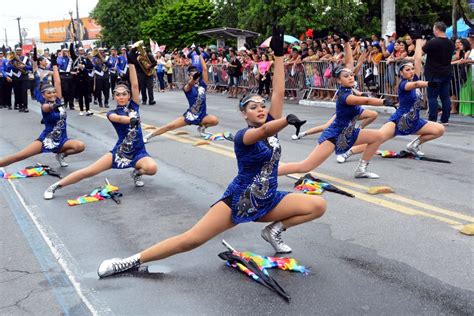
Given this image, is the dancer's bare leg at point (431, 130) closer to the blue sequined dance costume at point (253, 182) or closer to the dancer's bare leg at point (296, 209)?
the dancer's bare leg at point (296, 209)

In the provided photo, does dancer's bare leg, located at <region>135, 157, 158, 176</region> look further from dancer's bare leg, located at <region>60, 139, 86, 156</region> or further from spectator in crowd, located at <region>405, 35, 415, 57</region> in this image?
spectator in crowd, located at <region>405, 35, 415, 57</region>

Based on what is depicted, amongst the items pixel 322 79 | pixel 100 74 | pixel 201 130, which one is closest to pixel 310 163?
pixel 201 130

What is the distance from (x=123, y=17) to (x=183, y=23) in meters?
15.5

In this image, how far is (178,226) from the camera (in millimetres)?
6582

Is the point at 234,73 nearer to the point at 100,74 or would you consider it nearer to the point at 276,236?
the point at 100,74

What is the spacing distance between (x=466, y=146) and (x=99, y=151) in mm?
6812

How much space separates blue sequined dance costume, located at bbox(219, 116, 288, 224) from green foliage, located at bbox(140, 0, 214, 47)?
4148 centimetres

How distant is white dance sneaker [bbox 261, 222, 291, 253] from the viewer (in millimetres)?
5348

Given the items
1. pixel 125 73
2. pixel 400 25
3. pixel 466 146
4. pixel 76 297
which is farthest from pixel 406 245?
pixel 400 25

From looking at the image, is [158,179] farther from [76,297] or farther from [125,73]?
[125,73]

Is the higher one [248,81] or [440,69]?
[440,69]

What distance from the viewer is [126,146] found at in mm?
8281

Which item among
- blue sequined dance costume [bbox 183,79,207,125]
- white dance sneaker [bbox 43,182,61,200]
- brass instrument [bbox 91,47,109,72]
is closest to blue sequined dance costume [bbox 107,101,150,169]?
white dance sneaker [bbox 43,182,61,200]

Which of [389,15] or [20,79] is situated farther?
[20,79]
